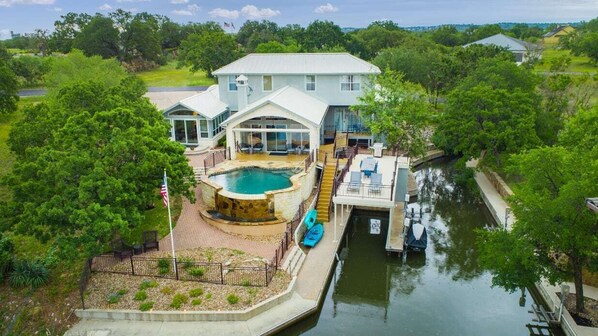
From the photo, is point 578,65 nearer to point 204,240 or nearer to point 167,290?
point 204,240

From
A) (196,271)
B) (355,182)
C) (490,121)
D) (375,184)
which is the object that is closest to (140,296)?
(196,271)

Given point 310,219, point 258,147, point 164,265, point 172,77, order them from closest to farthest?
point 164,265 < point 310,219 < point 258,147 < point 172,77

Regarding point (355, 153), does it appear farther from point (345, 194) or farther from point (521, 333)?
point (521, 333)

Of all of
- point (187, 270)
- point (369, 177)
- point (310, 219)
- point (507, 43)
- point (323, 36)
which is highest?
point (323, 36)

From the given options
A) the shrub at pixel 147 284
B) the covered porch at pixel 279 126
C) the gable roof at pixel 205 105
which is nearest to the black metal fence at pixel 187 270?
the shrub at pixel 147 284

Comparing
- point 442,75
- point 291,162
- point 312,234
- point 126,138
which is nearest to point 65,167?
point 126,138

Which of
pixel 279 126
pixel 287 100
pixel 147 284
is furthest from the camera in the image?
pixel 279 126

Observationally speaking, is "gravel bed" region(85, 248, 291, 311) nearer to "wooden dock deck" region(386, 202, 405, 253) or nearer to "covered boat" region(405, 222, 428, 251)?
"wooden dock deck" region(386, 202, 405, 253)

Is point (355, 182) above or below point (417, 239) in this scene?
above
